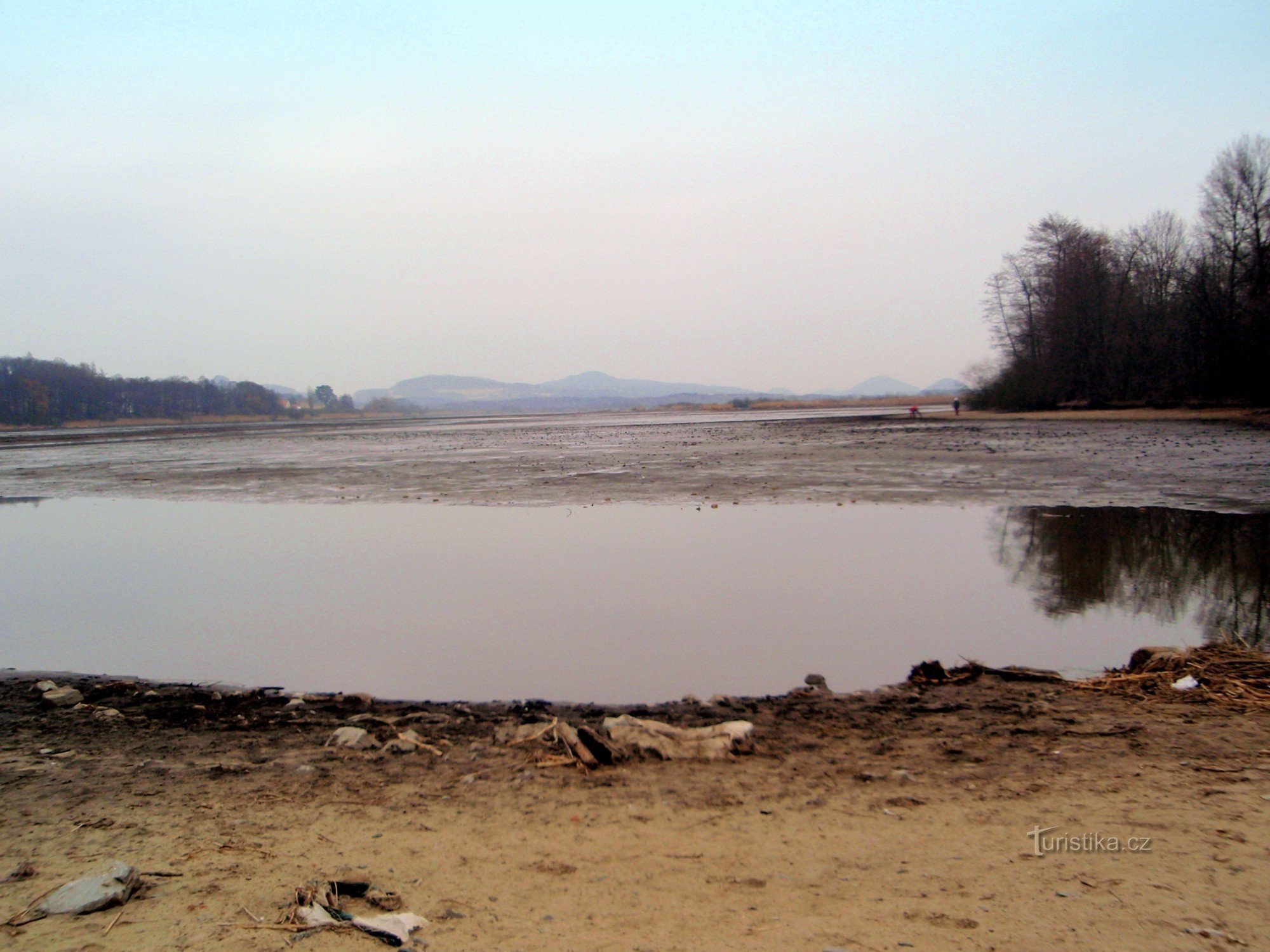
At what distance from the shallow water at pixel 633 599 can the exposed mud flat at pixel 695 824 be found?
102cm

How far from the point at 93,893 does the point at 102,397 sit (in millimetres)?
145278

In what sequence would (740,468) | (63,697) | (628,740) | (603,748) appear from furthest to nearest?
(740,468)
(63,697)
(628,740)
(603,748)

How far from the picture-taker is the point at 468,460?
101ft

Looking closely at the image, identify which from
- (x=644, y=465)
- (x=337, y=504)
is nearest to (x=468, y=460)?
(x=644, y=465)

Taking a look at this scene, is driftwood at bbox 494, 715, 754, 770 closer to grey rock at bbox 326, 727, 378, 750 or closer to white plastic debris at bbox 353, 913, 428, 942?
grey rock at bbox 326, 727, 378, 750

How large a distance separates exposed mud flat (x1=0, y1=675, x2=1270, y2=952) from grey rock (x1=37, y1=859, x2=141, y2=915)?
6cm

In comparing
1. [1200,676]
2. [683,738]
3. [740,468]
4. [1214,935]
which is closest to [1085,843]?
[1214,935]

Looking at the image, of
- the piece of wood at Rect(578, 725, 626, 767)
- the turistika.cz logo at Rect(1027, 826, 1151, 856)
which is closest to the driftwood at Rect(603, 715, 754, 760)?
the piece of wood at Rect(578, 725, 626, 767)

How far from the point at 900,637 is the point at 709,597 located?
2306mm

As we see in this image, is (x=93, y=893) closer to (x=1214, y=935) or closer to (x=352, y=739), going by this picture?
(x=352, y=739)

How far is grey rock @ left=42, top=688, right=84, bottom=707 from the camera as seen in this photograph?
6535mm

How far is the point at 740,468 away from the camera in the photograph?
80.6ft

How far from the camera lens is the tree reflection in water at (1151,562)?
26.5 ft

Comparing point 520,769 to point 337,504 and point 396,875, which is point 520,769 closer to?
point 396,875
